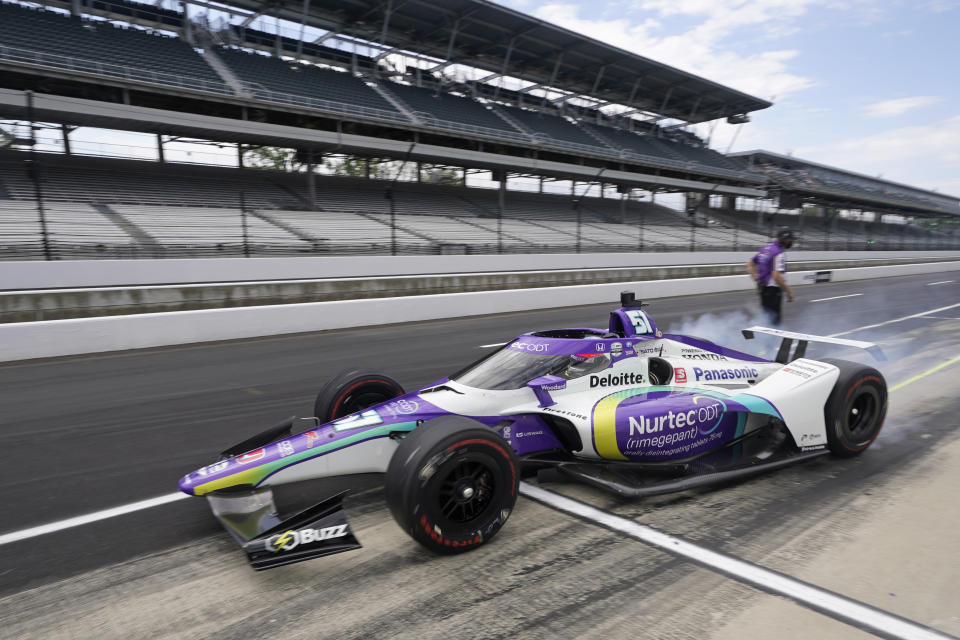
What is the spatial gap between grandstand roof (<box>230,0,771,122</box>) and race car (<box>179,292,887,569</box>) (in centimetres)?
2637

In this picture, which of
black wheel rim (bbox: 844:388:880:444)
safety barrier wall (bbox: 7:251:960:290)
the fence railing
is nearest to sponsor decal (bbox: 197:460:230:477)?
black wheel rim (bbox: 844:388:880:444)

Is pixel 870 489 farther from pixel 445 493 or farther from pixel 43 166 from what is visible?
pixel 43 166

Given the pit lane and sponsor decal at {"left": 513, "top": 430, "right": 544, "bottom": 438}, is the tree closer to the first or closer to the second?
the pit lane

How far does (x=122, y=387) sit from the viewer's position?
264 inches

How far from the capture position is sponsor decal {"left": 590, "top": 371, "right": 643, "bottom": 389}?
4.11 m

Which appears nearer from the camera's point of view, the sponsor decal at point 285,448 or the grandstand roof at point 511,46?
the sponsor decal at point 285,448

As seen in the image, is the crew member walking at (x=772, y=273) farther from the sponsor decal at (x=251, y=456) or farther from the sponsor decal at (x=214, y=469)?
the sponsor decal at (x=214, y=469)

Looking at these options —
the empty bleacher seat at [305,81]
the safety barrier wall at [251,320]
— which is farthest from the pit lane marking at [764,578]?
the empty bleacher seat at [305,81]

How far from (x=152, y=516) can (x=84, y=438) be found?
206 centimetres

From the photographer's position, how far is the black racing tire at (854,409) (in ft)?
14.2

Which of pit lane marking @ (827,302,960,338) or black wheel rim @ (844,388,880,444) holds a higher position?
black wheel rim @ (844,388,880,444)

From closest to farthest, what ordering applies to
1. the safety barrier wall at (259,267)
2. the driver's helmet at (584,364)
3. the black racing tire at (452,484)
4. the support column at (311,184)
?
the black racing tire at (452,484) → the driver's helmet at (584,364) → the safety barrier wall at (259,267) → the support column at (311,184)

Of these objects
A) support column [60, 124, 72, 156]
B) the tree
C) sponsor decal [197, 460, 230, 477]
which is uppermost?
the tree

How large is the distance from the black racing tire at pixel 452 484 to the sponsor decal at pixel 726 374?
2.15m
